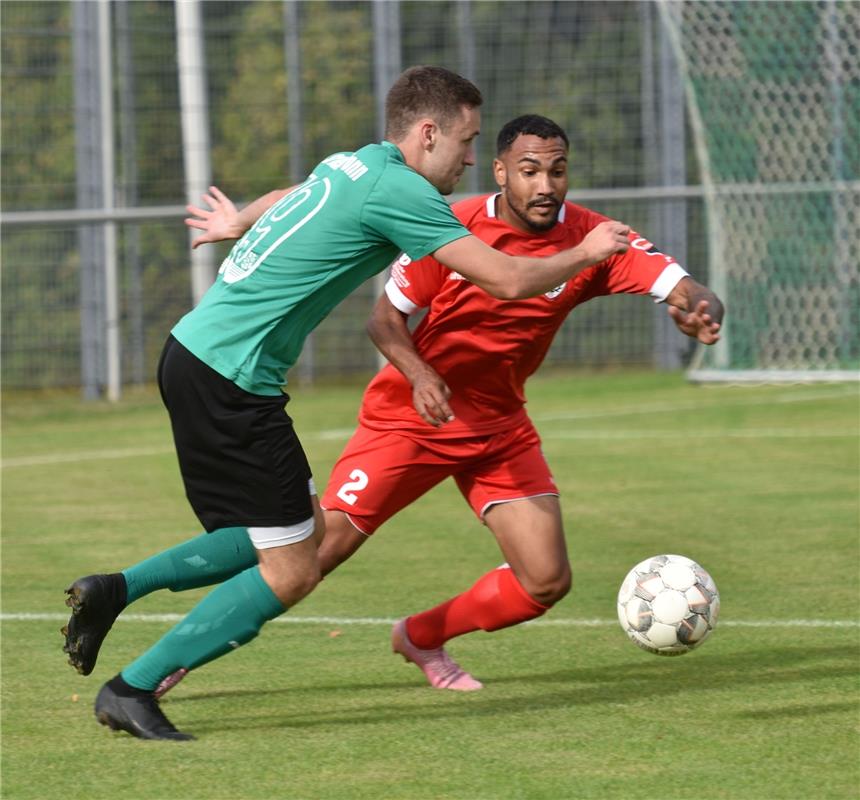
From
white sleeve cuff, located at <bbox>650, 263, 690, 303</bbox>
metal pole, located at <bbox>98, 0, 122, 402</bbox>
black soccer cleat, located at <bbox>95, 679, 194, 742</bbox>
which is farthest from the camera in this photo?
metal pole, located at <bbox>98, 0, 122, 402</bbox>

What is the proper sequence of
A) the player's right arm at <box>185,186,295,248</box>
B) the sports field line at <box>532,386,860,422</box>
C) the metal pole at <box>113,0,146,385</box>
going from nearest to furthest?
the player's right arm at <box>185,186,295,248</box>, the sports field line at <box>532,386,860,422</box>, the metal pole at <box>113,0,146,385</box>

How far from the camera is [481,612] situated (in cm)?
547

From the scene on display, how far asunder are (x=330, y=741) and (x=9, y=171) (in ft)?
39.8

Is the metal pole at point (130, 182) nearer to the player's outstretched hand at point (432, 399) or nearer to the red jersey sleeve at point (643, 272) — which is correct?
the red jersey sleeve at point (643, 272)

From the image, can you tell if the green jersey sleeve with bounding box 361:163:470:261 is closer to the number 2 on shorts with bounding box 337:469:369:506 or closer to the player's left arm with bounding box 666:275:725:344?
the player's left arm with bounding box 666:275:725:344

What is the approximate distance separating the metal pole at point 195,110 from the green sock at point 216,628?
10.1 meters

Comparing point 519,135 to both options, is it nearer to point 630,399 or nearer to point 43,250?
point 630,399

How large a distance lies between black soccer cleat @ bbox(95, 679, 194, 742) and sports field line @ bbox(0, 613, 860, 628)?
5.24ft

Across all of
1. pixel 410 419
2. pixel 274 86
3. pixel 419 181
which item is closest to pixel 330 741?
pixel 410 419

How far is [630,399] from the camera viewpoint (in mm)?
14375

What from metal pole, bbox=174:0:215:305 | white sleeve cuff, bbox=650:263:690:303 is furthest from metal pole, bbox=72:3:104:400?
white sleeve cuff, bbox=650:263:690:303

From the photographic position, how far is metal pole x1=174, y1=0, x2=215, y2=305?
14.6 metres

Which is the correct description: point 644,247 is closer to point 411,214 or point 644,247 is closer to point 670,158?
point 411,214

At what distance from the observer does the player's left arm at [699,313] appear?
16.3 feet
